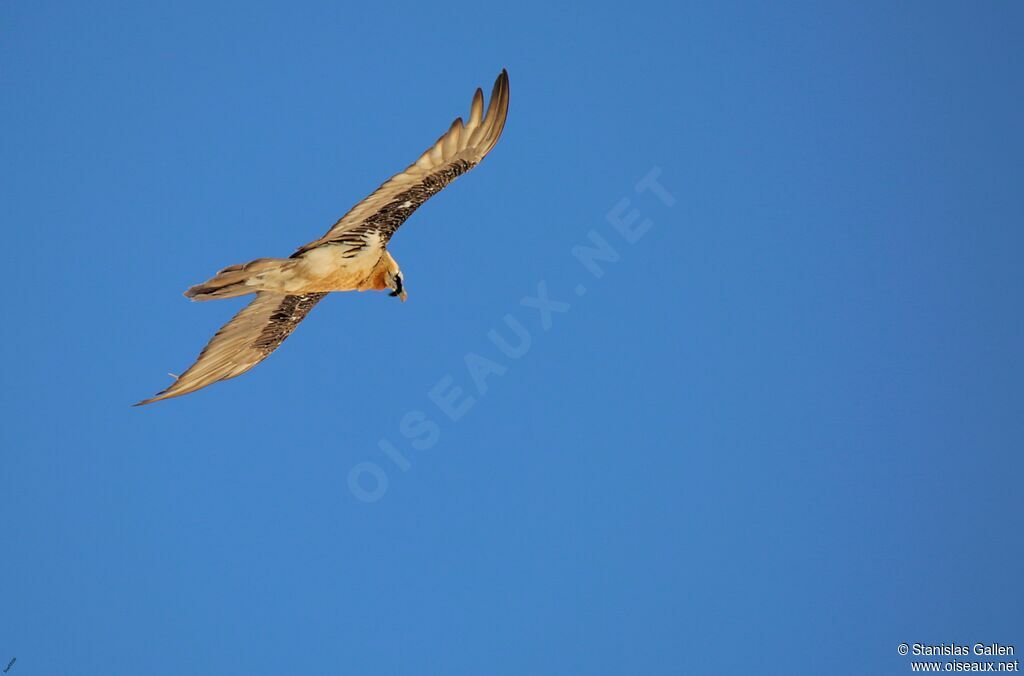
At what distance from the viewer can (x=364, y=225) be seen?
49.1ft

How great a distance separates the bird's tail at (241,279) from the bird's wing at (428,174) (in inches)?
34.8

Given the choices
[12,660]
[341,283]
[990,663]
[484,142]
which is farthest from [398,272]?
[990,663]

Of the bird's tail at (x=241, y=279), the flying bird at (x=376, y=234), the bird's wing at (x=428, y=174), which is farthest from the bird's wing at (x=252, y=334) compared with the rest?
the bird's tail at (x=241, y=279)

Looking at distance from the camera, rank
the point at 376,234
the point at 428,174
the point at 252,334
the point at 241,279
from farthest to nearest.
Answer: the point at 252,334 < the point at 428,174 < the point at 376,234 < the point at 241,279

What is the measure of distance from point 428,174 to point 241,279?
8.96 ft

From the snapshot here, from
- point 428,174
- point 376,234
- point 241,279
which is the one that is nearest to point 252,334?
point 376,234

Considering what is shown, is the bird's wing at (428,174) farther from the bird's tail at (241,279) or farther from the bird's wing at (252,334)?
the bird's wing at (252,334)

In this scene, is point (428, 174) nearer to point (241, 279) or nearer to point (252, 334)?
point (241, 279)

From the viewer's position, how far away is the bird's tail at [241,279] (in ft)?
44.7

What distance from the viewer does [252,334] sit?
1677 cm

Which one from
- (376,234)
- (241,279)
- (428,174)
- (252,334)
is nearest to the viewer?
(241,279)

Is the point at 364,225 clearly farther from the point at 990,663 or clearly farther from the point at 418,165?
the point at 990,663

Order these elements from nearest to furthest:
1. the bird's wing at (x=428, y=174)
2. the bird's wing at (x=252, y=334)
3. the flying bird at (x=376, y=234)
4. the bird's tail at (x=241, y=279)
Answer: the bird's tail at (x=241, y=279) → the flying bird at (x=376, y=234) → the bird's wing at (x=428, y=174) → the bird's wing at (x=252, y=334)

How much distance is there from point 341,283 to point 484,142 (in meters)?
2.45
